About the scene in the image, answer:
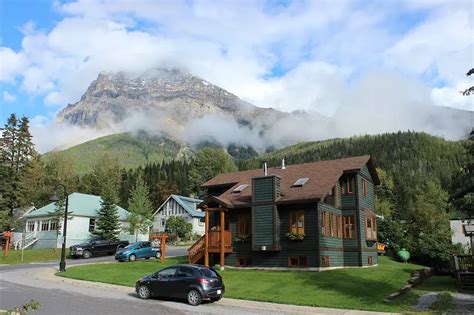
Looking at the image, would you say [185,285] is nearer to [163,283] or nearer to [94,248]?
[163,283]

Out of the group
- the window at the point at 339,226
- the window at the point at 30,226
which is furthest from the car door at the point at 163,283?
the window at the point at 30,226

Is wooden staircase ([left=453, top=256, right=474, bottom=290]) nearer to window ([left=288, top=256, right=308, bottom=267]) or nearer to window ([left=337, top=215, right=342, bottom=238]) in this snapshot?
window ([left=337, top=215, right=342, bottom=238])

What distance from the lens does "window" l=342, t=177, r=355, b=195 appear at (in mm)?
35656

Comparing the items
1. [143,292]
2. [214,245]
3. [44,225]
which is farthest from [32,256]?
[143,292]

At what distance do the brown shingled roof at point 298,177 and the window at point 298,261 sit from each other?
3.87 metres

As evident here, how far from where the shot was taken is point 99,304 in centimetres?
1873

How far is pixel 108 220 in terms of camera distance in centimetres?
5553

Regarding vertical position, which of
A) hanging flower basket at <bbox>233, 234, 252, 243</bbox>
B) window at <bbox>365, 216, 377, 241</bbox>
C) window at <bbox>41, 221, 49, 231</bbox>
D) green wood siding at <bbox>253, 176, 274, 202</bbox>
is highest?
green wood siding at <bbox>253, 176, 274, 202</bbox>

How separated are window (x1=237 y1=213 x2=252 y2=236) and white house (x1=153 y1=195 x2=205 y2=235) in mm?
43189

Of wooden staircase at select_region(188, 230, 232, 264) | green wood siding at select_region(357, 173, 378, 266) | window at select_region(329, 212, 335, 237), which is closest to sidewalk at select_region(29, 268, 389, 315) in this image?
wooden staircase at select_region(188, 230, 232, 264)

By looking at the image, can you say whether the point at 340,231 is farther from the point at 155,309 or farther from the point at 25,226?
the point at 25,226

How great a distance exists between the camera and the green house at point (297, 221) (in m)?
31.2

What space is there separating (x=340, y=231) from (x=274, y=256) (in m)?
6.00

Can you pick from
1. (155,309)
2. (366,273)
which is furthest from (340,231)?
(155,309)
